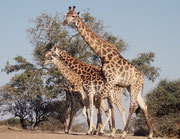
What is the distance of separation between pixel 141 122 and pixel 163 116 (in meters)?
1.23

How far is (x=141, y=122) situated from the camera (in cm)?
1975

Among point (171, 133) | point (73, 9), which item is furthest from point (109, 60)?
point (171, 133)

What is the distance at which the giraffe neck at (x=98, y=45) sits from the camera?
1416 cm

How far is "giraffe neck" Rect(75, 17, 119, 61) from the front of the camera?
1416 centimetres

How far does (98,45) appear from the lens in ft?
47.2

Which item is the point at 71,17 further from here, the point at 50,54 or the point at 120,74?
the point at 50,54

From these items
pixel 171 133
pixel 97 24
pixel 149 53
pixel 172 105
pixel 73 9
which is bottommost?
pixel 171 133

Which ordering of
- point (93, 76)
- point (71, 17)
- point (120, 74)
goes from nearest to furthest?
point (120, 74) → point (71, 17) → point (93, 76)

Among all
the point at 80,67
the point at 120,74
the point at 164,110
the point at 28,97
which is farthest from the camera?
the point at 28,97

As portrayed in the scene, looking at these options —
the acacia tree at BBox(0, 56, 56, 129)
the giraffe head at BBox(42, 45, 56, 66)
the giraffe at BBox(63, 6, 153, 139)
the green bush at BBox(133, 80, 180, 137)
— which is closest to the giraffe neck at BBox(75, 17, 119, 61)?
the giraffe at BBox(63, 6, 153, 139)

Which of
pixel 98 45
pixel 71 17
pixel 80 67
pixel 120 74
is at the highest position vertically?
pixel 71 17

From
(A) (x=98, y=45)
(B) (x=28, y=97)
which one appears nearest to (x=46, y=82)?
(B) (x=28, y=97)

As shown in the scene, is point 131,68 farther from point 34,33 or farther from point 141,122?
point 34,33

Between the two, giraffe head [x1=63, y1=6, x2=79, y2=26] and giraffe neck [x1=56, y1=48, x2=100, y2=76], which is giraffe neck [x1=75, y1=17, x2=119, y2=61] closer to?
giraffe head [x1=63, y1=6, x2=79, y2=26]
